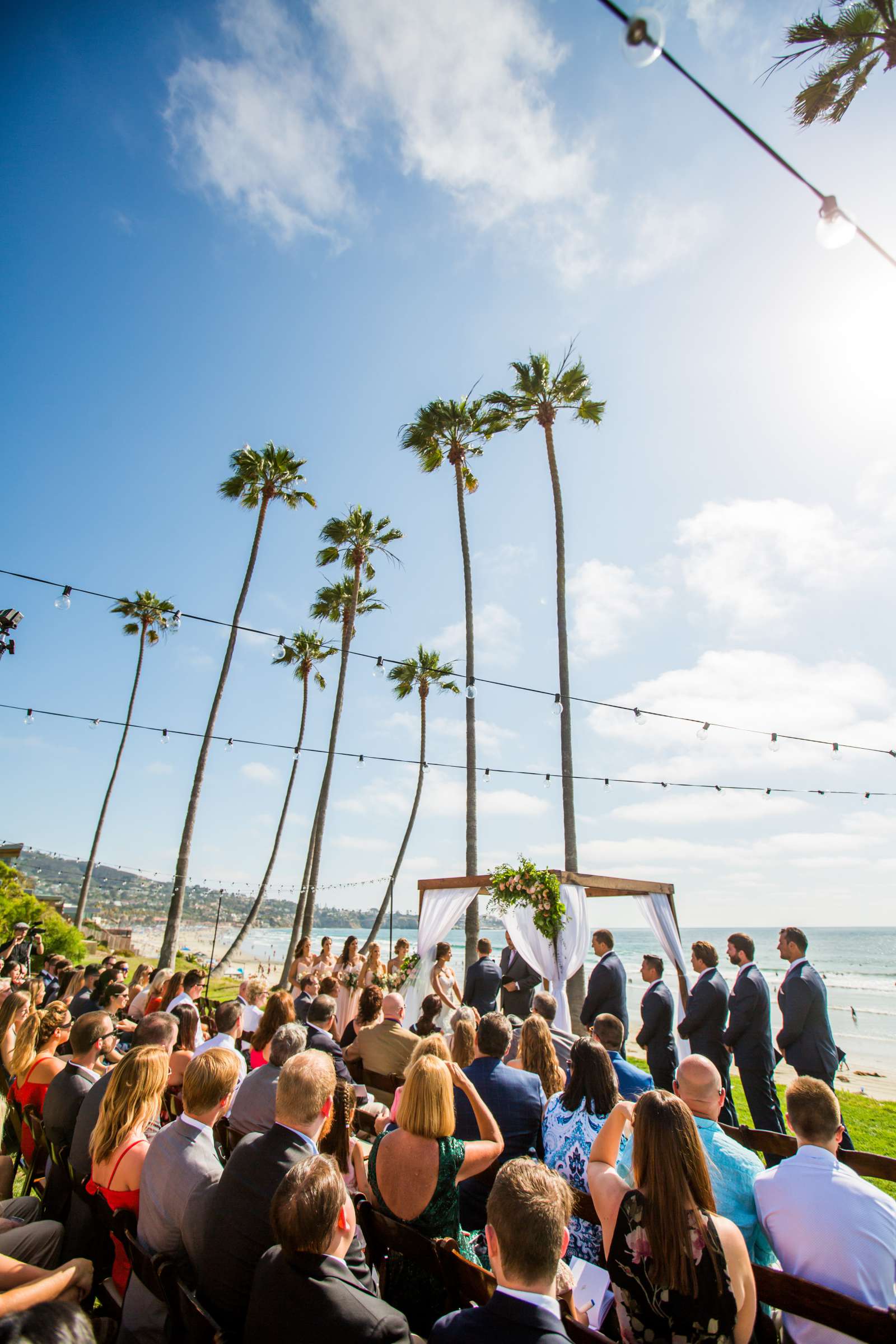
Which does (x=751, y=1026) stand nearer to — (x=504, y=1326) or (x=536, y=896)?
(x=536, y=896)

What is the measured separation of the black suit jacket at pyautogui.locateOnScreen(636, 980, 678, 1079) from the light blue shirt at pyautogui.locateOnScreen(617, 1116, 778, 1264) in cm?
414

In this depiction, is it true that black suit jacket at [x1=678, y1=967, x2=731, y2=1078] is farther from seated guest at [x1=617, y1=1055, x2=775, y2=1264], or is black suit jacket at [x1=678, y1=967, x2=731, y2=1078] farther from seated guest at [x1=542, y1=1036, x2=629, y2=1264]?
seated guest at [x1=542, y1=1036, x2=629, y2=1264]

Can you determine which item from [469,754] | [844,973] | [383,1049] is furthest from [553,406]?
[844,973]

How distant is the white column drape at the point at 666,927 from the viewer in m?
9.79

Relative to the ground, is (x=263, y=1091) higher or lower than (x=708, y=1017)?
lower

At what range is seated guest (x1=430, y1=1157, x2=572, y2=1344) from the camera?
162 cm

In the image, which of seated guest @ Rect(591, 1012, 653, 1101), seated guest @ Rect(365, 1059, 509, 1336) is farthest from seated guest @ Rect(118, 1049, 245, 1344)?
seated guest @ Rect(591, 1012, 653, 1101)

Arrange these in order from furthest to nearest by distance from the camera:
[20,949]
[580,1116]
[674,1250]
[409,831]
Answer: [409,831], [20,949], [580,1116], [674,1250]

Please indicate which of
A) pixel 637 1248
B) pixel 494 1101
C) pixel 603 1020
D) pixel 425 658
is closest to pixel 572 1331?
pixel 637 1248

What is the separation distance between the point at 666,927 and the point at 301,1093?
8.64m

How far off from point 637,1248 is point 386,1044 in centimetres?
382

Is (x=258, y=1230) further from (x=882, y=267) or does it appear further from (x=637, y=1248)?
(x=882, y=267)

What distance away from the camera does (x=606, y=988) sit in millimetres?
7348

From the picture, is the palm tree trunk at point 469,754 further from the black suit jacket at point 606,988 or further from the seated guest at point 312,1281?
the seated guest at point 312,1281
